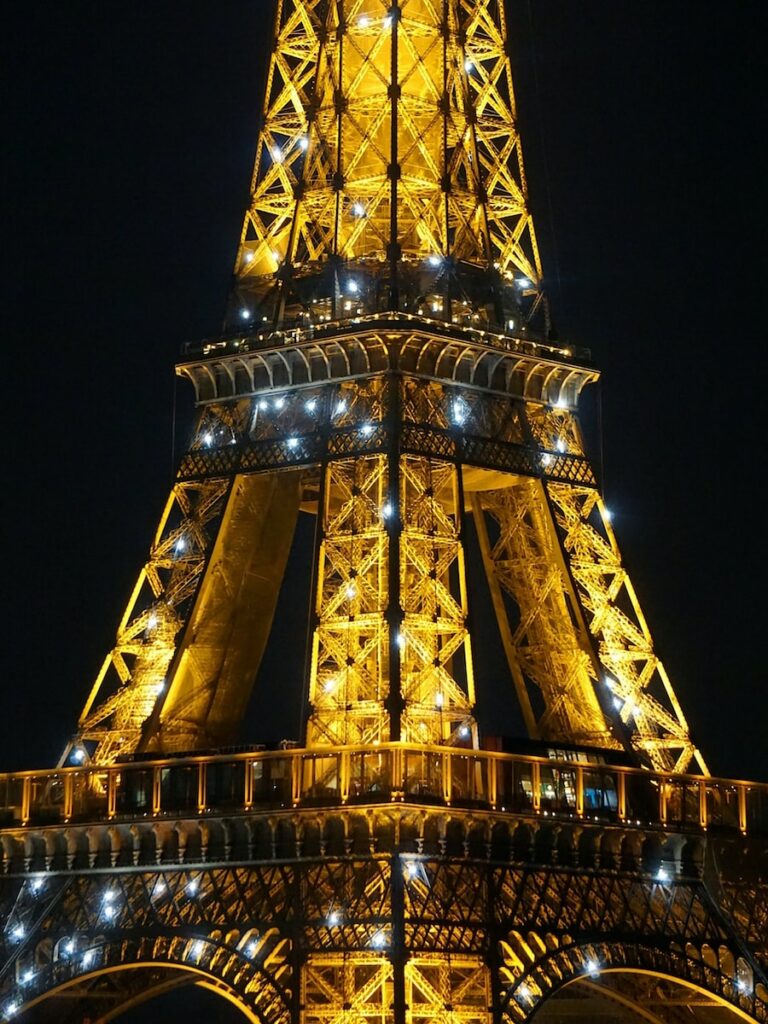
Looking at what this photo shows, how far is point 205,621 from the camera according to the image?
2918 inches

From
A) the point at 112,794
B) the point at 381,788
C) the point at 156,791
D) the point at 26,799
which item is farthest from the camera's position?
the point at 26,799

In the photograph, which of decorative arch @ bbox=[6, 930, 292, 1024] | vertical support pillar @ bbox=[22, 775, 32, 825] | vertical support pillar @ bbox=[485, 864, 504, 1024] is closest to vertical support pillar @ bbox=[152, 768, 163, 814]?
decorative arch @ bbox=[6, 930, 292, 1024]

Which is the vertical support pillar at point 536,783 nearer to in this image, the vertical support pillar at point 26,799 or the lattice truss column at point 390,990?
the lattice truss column at point 390,990

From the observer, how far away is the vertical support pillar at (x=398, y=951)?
6266 cm

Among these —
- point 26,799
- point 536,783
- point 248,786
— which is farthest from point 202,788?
point 536,783

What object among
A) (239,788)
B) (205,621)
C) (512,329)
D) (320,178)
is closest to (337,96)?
(320,178)

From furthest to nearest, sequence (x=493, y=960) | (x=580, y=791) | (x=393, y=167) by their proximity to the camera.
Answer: (x=393, y=167) < (x=580, y=791) < (x=493, y=960)

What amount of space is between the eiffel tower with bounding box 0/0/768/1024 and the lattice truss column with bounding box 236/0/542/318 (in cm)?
11

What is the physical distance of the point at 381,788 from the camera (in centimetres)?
6562

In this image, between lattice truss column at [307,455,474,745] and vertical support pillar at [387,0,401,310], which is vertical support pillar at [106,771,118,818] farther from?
vertical support pillar at [387,0,401,310]

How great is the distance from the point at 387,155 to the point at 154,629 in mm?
15214

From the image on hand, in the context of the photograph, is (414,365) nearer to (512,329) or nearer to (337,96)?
(512,329)

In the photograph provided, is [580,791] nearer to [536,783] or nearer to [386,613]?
[536,783]

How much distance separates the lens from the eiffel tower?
6569 centimetres
